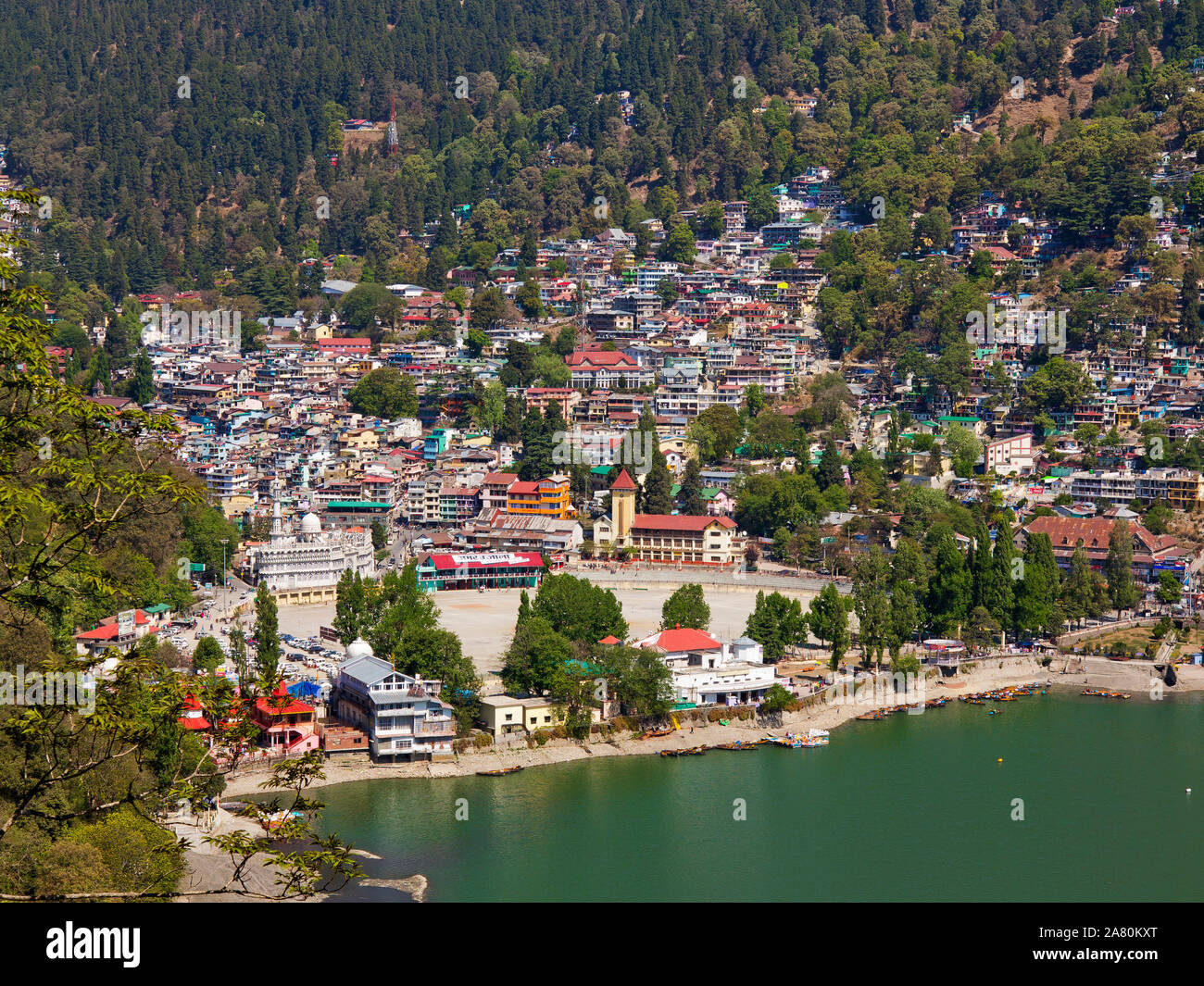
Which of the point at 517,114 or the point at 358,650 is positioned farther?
the point at 517,114

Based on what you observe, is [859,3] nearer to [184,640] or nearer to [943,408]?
[943,408]

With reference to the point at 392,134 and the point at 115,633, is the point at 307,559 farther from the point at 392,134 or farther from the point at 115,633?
the point at 392,134

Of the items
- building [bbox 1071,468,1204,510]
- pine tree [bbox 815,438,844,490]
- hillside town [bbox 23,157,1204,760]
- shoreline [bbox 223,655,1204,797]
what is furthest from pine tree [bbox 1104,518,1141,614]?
pine tree [bbox 815,438,844,490]

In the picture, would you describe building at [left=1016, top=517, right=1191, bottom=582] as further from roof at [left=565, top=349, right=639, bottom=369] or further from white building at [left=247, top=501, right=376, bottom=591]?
roof at [left=565, top=349, right=639, bottom=369]

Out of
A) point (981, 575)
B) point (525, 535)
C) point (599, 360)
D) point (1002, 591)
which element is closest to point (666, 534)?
point (525, 535)

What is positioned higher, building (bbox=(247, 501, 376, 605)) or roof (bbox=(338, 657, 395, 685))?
building (bbox=(247, 501, 376, 605))
